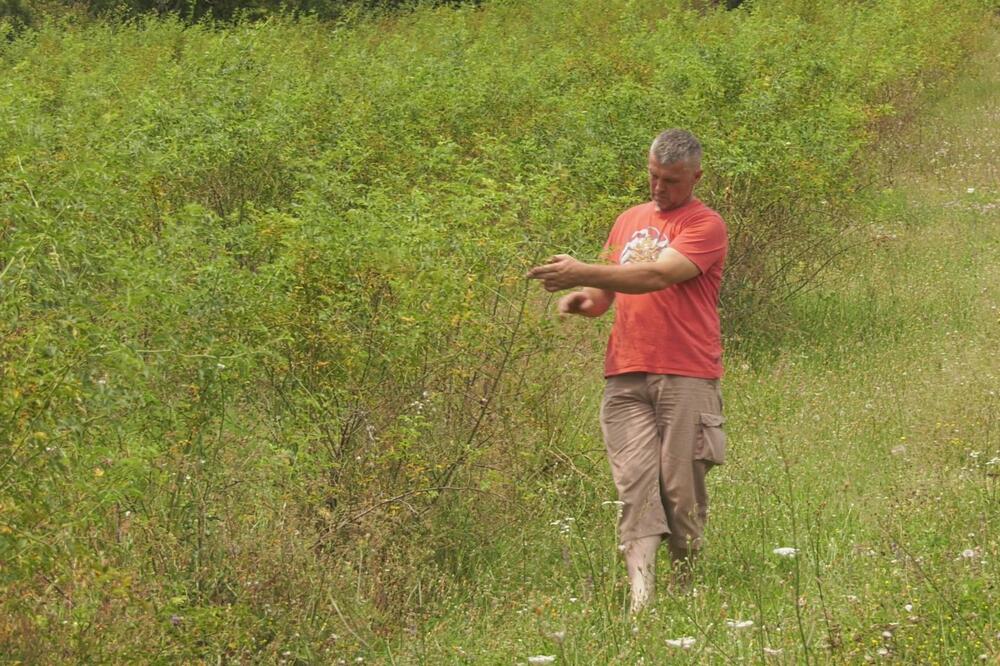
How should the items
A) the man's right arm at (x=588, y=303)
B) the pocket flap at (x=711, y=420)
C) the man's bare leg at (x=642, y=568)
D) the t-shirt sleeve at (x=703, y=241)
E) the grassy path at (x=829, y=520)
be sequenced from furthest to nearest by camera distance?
the man's right arm at (x=588, y=303)
the pocket flap at (x=711, y=420)
the t-shirt sleeve at (x=703, y=241)
the man's bare leg at (x=642, y=568)
the grassy path at (x=829, y=520)

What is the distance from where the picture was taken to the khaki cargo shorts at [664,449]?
6.02m

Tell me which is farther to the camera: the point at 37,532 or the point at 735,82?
the point at 735,82

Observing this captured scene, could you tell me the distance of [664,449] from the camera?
609 centimetres

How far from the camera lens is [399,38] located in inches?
838

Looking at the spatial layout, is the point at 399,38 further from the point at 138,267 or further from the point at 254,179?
the point at 138,267

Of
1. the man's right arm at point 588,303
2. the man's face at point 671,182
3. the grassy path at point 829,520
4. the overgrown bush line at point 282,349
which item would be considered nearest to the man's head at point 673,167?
the man's face at point 671,182

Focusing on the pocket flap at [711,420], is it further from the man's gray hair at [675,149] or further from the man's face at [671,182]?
the man's gray hair at [675,149]

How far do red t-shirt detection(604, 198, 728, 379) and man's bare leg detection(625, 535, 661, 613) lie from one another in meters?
0.67

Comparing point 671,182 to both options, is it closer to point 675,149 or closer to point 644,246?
point 675,149

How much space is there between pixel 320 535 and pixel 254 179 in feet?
17.0

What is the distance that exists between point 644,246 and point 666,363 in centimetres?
47

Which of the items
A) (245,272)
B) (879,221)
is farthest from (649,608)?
(879,221)

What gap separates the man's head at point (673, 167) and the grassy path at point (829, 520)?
124cm

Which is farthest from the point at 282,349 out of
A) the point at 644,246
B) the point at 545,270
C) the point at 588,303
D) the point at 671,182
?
the point at 671,182
